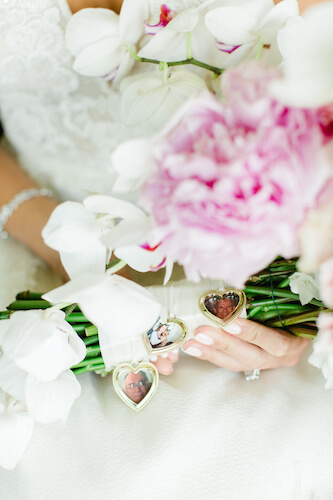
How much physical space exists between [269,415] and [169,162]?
46 centimetres

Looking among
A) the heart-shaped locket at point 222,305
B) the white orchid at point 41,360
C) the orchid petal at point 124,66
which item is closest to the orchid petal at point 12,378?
the white orchid at point 41,360

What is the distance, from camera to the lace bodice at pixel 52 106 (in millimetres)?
690

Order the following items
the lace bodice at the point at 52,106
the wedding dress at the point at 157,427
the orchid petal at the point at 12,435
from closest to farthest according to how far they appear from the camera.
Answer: the orchid petal at the point at 12,435
the wedding dress at the point at 157,427
the lace bodice at the point at 52,106

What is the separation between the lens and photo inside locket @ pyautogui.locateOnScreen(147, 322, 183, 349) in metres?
0.51

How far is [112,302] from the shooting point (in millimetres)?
333

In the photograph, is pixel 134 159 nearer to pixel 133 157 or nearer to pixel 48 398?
pixel 133 157

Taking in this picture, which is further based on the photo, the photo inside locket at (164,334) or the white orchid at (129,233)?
the photo inside locket at (164,334)

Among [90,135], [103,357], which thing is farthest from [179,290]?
[90,135]

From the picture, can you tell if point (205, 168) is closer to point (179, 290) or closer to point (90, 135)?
point (179, 290)

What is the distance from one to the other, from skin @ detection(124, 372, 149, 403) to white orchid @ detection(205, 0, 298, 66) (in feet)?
1.20

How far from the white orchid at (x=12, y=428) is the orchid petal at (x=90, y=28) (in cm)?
35

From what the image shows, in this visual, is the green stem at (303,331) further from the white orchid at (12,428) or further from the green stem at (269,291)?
the white orchid at (12,428)

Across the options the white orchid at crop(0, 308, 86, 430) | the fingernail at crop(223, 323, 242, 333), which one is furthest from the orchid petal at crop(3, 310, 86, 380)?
the fingernail at crop(223, 323, 242, 333)

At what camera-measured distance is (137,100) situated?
1.33ft
